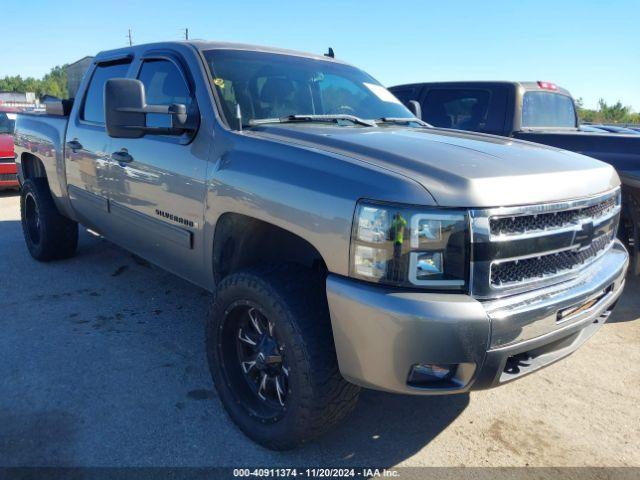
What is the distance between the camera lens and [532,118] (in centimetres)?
603

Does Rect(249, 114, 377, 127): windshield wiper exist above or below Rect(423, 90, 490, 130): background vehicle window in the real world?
below

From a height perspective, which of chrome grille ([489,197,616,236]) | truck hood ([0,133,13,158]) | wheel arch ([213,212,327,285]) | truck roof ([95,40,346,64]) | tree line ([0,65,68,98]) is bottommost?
wheel arch ([213,212,327,285])

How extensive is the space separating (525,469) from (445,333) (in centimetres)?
104

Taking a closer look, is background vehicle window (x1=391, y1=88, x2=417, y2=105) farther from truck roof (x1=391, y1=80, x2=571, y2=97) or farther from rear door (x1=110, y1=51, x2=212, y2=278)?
rear door (x1=110, y1=51, x2=212, y2=278)

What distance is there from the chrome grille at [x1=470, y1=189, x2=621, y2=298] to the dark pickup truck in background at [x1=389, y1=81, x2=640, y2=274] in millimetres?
2451

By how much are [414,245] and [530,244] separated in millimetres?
527

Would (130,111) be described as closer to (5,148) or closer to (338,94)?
(338,94)

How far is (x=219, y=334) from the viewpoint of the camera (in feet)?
9.11

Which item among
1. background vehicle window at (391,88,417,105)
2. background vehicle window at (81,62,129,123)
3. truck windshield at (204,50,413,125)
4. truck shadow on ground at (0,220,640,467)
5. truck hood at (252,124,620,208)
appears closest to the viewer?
truck hood at (252,124,620,208)

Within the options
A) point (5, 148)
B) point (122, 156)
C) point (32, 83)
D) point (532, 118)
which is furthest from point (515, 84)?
point (32, 83)

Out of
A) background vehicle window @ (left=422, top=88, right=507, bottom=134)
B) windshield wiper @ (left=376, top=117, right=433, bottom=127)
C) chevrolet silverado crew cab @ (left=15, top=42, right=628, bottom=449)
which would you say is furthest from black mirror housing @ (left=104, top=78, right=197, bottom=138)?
background vehicle window @ (left=422, top=88, right=507, bottom=134)

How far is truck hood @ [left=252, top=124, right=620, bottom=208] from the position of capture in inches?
82.4

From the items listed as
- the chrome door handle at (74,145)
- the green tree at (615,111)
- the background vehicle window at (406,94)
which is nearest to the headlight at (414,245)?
the chrome door handle at (74,145)

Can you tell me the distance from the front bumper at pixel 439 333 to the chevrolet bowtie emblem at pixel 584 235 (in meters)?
0.26
